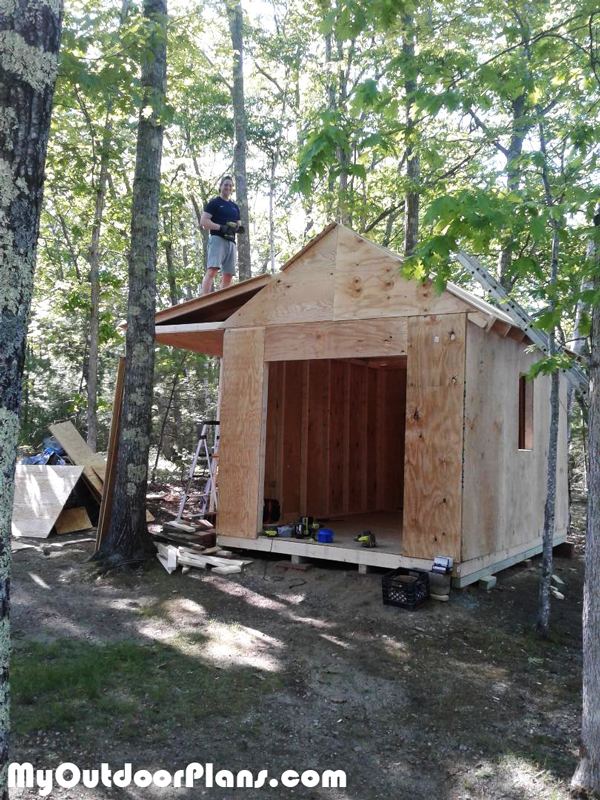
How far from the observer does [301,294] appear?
7418 mm

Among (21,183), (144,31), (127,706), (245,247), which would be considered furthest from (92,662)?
(245,247)

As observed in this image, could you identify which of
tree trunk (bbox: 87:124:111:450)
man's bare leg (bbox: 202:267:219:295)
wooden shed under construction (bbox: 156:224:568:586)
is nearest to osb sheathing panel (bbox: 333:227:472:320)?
wooden shed under construction (bbox: 156:224:568:586)

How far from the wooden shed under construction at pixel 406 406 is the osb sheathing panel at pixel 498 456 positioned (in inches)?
1.0

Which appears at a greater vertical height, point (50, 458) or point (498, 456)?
point (498, 456)

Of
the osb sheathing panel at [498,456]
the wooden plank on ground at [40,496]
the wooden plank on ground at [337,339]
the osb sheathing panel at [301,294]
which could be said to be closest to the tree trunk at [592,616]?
the osb sheathing panel at [498,456]

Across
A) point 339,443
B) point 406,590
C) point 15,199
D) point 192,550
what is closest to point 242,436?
point 192,550

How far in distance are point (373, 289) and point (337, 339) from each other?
71 centimetres

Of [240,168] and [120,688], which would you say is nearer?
[120,688]

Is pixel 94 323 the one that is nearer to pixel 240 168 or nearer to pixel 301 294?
pixel 240 168

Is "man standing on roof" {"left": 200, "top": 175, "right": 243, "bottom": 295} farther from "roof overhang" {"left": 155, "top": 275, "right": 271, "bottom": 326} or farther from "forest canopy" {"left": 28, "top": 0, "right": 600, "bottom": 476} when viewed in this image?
"forest canopy" {"left": 28, "top": 0, "right": 600, "bottom": 476}

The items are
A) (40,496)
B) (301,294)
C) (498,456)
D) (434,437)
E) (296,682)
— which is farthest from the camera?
(40,496)

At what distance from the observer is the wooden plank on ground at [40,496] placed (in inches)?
351

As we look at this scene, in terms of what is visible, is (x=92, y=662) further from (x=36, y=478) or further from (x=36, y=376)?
(x=36, y=376)

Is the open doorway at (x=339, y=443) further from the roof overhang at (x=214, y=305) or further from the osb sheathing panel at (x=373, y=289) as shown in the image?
the osb sheathing panel at (x=373, y=289)
